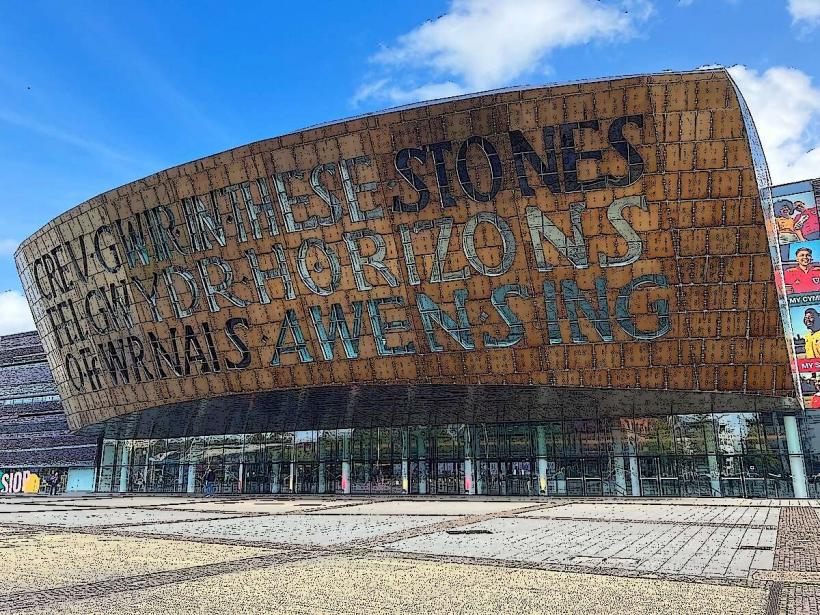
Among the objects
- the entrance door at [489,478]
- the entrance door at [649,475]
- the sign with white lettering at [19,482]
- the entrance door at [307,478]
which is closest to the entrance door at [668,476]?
the entrance door at [649,475]

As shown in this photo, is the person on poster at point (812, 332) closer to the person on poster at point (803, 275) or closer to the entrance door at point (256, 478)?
the person on poster at point (803, 275)

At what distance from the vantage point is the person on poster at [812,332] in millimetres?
31797

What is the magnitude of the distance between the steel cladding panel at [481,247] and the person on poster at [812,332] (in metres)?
3.79

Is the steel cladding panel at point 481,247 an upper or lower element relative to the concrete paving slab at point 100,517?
upper

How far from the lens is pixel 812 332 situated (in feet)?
106

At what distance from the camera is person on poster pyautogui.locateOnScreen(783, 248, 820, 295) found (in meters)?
32.5

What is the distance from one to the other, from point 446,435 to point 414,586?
109 feet

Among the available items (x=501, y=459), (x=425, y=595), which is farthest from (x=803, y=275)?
(x=425, y=595)

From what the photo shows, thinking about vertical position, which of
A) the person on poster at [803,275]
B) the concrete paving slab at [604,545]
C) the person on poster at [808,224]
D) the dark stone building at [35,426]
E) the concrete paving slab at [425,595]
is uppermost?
the person on poster at [808,224]

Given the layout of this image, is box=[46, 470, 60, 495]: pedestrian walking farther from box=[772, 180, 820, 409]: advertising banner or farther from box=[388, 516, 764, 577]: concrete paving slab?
box=[772, 180, 820, 409]: advertising banner

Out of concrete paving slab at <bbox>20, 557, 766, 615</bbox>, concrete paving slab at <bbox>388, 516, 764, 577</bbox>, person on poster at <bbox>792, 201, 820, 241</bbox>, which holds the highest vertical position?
person on poster at <bbox>792, 201, 820, 241</bbox>

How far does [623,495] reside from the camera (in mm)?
38250

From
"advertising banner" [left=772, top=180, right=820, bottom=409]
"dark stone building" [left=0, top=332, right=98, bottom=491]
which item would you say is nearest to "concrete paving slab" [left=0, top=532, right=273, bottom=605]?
"advertising banner" [left=772, top=180, right=820, bottom=409]

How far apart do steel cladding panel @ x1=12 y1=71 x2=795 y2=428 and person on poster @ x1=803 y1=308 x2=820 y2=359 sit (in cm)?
379
